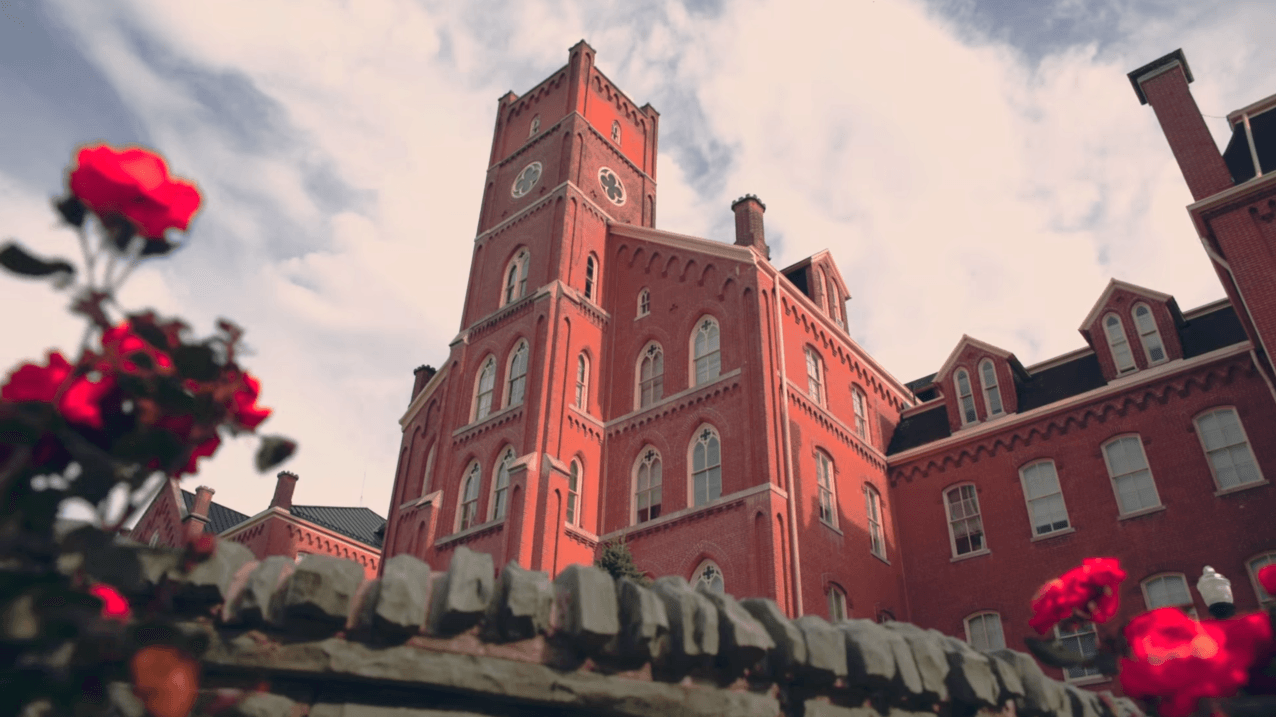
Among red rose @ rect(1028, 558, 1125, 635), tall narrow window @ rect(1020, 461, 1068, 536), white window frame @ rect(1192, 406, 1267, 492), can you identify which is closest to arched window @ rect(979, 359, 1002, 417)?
tall narrow window @ rect(1020, 461, 1068, 536)

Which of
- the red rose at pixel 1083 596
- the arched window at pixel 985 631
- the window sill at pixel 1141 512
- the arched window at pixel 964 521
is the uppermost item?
the arched window at pixel 964 521

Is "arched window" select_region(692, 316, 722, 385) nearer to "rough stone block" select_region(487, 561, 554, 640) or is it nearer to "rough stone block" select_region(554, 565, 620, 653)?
"rough stone block" select_region(554, 565, 620, 653)

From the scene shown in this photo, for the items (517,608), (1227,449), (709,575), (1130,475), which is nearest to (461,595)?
(517,608)

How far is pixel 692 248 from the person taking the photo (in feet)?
82.7

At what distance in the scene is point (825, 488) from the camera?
22.4 metres

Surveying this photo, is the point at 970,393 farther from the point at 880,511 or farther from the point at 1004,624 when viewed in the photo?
the point at 1004,624

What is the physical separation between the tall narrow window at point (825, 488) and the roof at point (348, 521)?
20184 millimetres

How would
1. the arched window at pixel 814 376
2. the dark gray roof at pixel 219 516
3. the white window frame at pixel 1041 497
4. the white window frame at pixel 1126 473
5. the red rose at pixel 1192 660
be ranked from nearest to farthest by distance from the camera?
1. the red rose at pixel 1192 660
2. the white window frame at pixel 1126 473
3. the white window frame at pixel 1041 497
4. the arched window at pixel 814 376
5. the dark gray roof at pixel 219 516

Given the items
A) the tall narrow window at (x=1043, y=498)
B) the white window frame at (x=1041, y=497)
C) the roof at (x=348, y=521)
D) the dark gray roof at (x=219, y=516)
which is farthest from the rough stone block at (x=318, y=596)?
the dark gray roof at (x=219, y=516)

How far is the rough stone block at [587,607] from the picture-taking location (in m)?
4.67

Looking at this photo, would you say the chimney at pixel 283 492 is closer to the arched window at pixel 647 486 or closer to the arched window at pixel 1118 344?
the arched window at pixel 647 486

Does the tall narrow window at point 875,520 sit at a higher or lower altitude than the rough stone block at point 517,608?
higher

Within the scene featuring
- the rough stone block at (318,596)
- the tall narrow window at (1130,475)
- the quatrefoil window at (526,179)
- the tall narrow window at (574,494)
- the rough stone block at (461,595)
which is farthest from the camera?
the quatrefoil window at (526,179)

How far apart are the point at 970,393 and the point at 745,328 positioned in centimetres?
738
